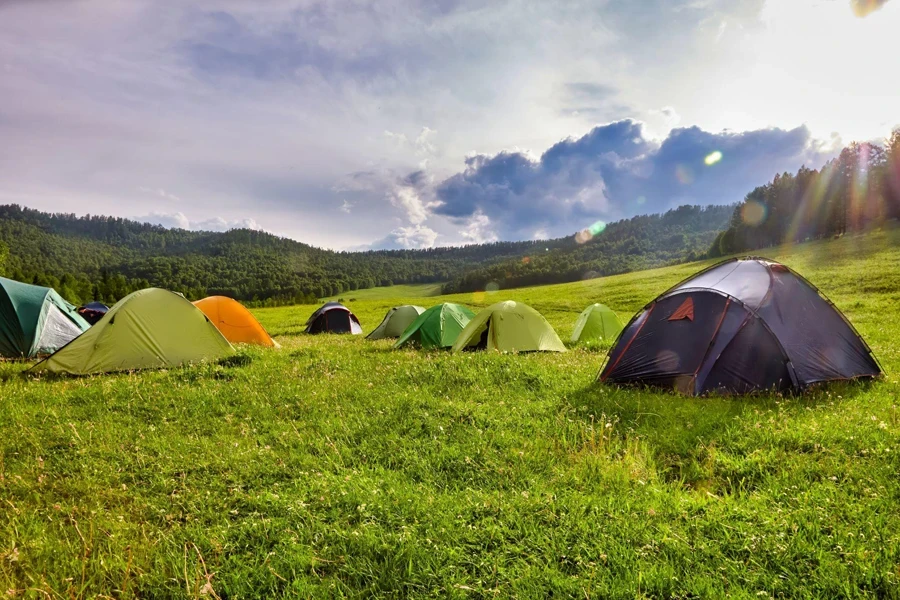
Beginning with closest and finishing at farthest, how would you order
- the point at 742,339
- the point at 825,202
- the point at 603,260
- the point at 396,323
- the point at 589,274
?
the point at 742,339
the point at 396,323
the point at 825,202
the point at 589,274
the point at 603,260

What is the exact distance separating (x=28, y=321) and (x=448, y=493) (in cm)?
1833

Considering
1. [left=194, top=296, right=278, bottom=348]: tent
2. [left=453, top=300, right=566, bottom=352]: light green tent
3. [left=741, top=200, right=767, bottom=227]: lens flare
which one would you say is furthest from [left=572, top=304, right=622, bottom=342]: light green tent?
[left=741, top=200, right=767, bottom=227]: lens flare

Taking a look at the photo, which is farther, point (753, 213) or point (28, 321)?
point (753, 213)

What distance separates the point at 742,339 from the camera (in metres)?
9.00

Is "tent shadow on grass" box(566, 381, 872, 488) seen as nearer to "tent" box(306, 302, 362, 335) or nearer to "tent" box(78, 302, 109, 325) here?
"tent" box(306, 302, 362, 335)

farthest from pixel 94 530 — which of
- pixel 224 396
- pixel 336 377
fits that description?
pixel 336 377

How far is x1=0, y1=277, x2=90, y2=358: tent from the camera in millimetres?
15055

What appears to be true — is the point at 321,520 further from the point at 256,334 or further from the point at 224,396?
the point at 256,334

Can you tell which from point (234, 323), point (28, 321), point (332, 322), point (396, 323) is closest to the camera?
point (28, 321)

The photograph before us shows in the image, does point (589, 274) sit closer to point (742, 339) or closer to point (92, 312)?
point (92, 312)

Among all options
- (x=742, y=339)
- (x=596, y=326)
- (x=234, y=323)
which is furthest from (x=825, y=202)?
(x=234, y=323)

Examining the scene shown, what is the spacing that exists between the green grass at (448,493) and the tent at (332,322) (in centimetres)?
2192

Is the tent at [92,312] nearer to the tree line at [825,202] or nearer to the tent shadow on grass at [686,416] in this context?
the tent shadow on grass at [686,416]

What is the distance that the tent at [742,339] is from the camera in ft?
29.0
